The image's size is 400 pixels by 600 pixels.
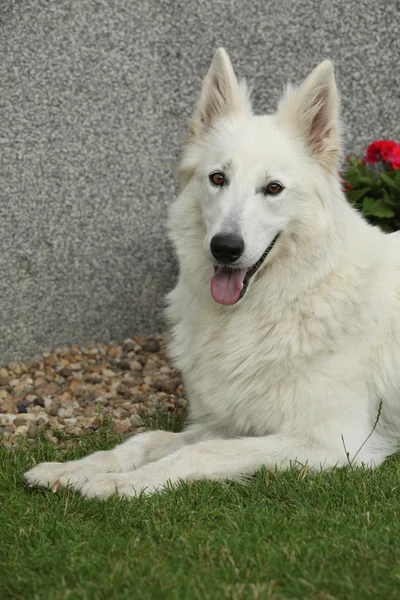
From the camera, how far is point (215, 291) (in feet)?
13.0

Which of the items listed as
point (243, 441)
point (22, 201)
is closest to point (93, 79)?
point (22, 201)

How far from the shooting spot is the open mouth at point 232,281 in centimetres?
394

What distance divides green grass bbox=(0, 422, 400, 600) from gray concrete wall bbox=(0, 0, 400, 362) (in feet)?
7.31

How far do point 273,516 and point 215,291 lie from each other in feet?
3.62

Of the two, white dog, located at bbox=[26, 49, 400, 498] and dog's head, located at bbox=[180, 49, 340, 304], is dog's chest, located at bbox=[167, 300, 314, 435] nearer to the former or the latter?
white dog, located at bbox=[26, 49, 400, 498]

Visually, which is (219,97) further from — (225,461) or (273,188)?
(225,461)

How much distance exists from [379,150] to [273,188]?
2680mm

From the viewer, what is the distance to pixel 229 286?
3.95 metres

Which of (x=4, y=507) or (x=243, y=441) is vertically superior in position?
(x=243, y=441)

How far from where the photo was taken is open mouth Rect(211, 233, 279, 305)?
3.94 m

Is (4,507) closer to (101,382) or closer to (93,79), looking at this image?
(101,382)

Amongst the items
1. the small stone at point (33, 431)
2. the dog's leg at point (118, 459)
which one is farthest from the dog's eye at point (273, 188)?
the small stone at point (33, 431)

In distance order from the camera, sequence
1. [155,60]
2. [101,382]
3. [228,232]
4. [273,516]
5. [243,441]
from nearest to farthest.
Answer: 1. [273,516]
2. [228,232]
3. [243,441]
4. [101,382]
5. [155,60]

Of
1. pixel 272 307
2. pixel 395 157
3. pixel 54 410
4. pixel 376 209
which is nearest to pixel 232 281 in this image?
pixel 272 307
